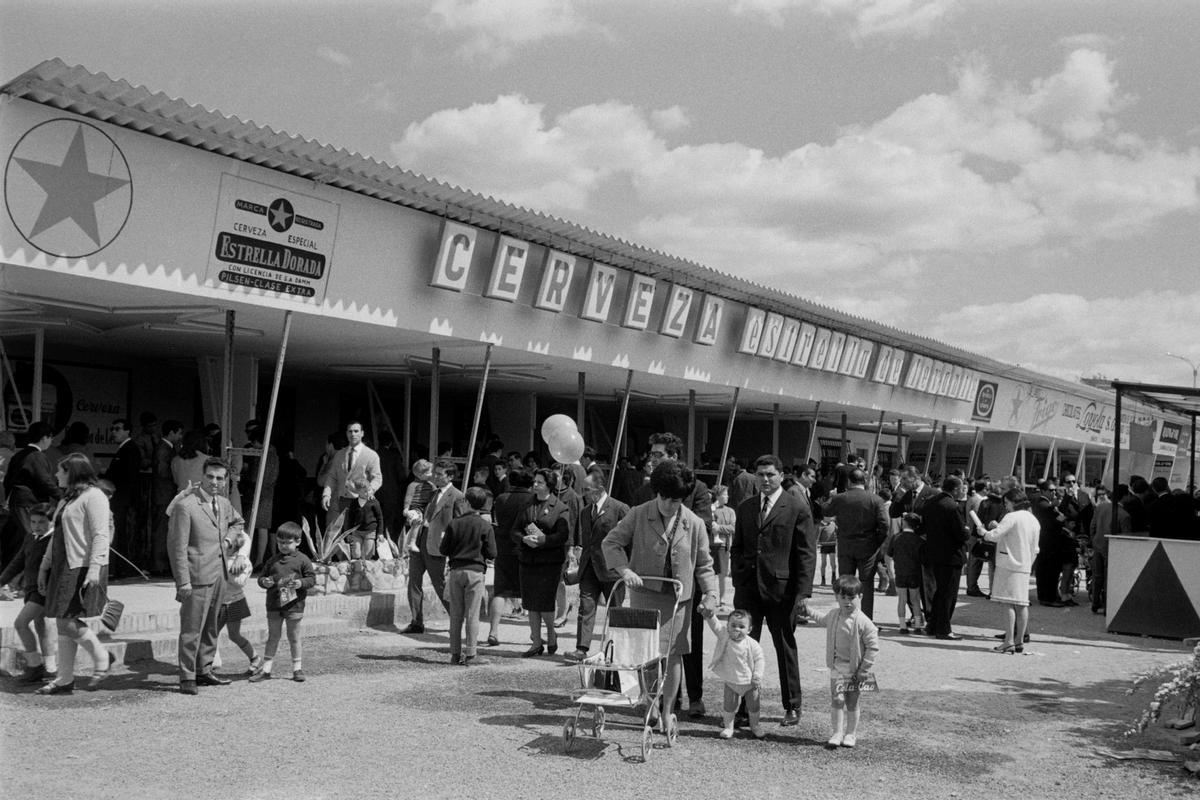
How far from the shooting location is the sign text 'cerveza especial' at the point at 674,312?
11773 millimetres

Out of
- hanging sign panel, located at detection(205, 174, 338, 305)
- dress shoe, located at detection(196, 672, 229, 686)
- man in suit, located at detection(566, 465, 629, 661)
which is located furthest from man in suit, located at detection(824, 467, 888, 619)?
dress shoe, located at detection(196, 672, 229, 686)

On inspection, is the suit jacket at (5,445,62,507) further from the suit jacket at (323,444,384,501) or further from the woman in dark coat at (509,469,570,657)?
the woman in dark coat at (509,469,570,657)

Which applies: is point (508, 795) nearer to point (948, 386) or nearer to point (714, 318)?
point (714, 318)

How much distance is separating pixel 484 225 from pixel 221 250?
3.54 meters

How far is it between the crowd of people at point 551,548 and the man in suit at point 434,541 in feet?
0.07

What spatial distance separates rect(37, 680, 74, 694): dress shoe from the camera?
6871 millimetres

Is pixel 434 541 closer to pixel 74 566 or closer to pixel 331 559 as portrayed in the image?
pixel 331 559

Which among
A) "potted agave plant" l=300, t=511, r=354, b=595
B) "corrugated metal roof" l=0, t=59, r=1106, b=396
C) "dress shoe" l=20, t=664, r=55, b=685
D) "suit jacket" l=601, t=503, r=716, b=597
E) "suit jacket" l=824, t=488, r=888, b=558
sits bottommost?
"dress shoe" l=20, t=664, r=55, b=685

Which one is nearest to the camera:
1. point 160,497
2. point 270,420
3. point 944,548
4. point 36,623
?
point 36,623

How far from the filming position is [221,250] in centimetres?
923

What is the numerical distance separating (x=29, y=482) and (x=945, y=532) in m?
8.84

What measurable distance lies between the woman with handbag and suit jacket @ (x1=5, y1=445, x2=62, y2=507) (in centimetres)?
210

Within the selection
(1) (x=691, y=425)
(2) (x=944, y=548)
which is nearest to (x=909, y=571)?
(2) (x=944, y=548)

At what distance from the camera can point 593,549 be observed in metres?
8.34
